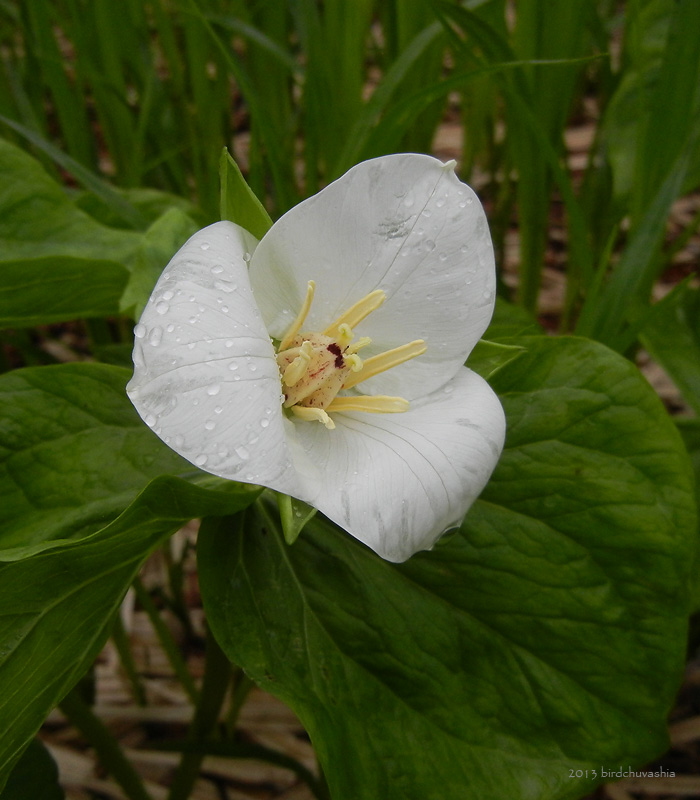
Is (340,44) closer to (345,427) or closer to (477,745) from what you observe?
(345,427)

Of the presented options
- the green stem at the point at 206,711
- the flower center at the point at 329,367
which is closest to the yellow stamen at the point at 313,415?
the flower center at the point at 329,367

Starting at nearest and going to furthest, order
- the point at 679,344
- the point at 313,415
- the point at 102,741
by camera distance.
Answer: the point at 313,415 < the point at 102,741 < the point at 679,344

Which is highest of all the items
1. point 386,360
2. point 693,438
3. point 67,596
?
point 386,360

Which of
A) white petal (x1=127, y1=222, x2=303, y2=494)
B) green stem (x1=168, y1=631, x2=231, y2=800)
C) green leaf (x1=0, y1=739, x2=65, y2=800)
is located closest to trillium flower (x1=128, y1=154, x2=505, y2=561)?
white petal (x1=127, y1=222, x2=303, y2=494)

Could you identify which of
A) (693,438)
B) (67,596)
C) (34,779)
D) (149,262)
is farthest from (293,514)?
(693,438)

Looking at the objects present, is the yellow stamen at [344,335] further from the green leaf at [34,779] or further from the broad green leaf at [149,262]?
the green leaf at [34,779]

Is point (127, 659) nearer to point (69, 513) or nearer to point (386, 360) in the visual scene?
point (69, 513)
